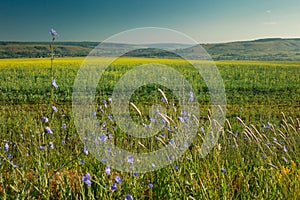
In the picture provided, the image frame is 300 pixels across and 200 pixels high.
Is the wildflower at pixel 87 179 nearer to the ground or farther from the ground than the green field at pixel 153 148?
farther from the ground

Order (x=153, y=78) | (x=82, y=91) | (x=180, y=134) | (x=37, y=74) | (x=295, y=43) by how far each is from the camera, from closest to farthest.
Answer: (x=180, y=134), (x=82, y=91), (x=153, y=78), (x=37, y=74), (x=295, y=43)

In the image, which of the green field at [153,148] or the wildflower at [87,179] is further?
the green field at [153,148]

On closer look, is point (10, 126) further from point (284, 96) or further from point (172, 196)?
point (284, 96)

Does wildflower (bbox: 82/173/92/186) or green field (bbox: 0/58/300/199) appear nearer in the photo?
wildflower (bbox: 82/173/92/186)

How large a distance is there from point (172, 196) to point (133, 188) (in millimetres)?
292

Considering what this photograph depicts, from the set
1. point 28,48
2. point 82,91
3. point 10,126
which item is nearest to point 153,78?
point 82,91

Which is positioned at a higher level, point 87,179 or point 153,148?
point 87,179

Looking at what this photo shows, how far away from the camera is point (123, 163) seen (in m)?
3.11

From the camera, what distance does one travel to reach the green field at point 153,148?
8.11 ft

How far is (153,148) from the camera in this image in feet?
11.6

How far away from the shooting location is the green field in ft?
8.11

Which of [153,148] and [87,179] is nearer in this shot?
[87,179]

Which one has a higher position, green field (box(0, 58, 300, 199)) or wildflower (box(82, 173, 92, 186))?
wildflower (box(82, 173, 92, 186))

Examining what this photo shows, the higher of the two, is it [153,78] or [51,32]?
[51,32]
